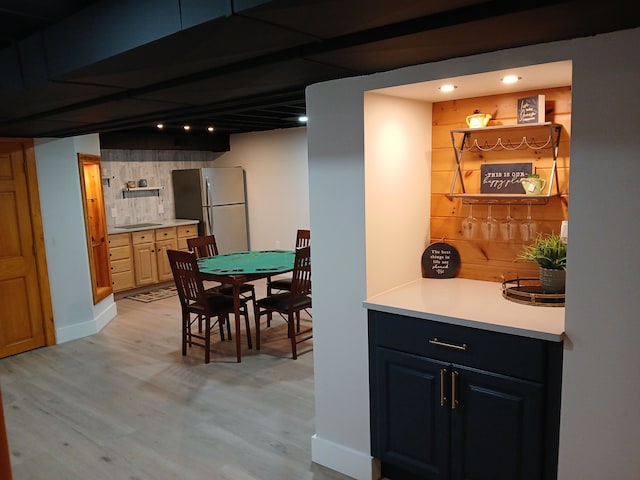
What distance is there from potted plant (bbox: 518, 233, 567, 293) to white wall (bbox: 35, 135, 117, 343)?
4.38 m

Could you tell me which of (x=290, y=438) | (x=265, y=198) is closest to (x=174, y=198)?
(x=265, y=198)

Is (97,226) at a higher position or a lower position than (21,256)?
higher

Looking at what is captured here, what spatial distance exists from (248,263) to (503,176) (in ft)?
9.20

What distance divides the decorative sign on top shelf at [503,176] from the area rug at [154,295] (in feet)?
16.6

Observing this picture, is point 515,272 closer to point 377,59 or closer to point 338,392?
point 338,392

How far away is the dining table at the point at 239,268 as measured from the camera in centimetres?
430

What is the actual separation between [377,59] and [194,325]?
13.4 ft

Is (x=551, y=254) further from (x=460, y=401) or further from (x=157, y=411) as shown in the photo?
(x=157, y=411)

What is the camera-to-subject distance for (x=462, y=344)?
221 centimetres

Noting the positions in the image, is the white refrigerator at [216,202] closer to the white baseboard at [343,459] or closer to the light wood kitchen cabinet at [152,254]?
the light wood kitchen cabinet at [152,254]

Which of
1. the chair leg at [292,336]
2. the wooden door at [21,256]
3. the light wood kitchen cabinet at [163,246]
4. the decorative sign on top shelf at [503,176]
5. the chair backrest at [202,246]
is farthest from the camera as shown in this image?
the light wood kitchen cabinet at [163,246]

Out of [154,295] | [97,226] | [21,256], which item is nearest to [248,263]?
[21,256]

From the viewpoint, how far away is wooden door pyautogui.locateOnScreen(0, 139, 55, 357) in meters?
4.57

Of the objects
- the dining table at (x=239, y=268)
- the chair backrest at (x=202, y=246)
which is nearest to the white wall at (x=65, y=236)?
the chair backrest at (x=202, y=246)
